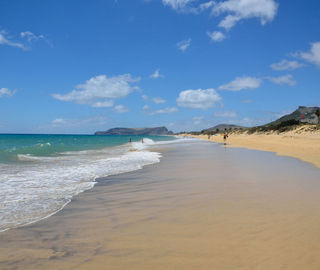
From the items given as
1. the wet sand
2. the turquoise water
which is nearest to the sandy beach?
the wet sand

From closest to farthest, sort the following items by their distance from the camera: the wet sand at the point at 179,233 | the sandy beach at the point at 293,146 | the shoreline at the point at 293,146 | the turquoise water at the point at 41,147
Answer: the wet sand at the point at 179,233
the shoreline at the point at 293,146
the sandy beach at the point at 293,146
the turquoise water at the point at 41,147

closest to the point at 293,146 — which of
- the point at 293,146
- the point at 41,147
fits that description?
the point at 293,146

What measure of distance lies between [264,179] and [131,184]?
194 inches

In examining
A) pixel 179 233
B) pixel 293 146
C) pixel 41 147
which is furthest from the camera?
pixel 41 147

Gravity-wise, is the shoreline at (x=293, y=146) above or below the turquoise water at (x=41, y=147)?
below

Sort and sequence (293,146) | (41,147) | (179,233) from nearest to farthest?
(179,233) → (293,146) → (41,147)

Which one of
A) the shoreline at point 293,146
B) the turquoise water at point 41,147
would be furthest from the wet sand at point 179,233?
the turquoise water at point 41,147

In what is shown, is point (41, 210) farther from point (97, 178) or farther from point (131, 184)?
point (97, 178)

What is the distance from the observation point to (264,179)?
8.24 metres

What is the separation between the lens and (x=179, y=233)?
12.8 ft

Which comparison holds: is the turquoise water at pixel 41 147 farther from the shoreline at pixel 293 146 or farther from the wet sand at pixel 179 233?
the shoreline at pixel 293 146

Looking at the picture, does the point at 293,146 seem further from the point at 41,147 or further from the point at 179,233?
the point at 41,147

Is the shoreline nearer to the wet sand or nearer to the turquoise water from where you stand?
the wet sand

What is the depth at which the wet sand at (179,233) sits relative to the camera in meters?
3.08
